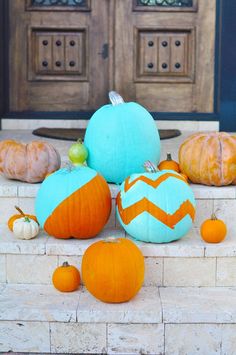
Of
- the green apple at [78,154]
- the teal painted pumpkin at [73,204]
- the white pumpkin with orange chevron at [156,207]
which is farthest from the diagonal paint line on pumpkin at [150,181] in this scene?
the green apple at [78,154]

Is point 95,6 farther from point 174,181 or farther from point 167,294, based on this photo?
point 167,294

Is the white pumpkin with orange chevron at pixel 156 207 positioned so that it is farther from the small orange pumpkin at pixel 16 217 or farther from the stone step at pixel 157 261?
the small orange pumpkin at pixel 16 217

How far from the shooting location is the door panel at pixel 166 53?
597cm

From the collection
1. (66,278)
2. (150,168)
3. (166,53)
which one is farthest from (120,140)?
(166,53)

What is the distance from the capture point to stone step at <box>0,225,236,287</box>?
3.49 meters

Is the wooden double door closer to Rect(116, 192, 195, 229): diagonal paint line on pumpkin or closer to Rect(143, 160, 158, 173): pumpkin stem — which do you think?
Rect(143, 160, 158, 173): pumpkin stem

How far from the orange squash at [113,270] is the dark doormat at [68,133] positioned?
2.22 metres

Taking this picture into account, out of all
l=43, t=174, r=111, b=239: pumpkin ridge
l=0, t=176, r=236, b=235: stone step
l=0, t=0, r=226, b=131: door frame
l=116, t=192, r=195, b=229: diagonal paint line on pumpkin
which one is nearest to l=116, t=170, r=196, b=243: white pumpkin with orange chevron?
l=116, t=192, r=195, b=229: diagonal paint line on pumpkin

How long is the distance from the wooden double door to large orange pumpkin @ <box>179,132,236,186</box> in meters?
2.17

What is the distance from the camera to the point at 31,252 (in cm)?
351

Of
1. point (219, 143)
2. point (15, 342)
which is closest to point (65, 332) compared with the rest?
point (15, 342)

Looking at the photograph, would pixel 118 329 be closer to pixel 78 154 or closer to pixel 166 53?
pixel 78 154

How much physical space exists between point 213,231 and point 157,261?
312 mm

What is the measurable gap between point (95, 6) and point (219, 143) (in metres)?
2.54
